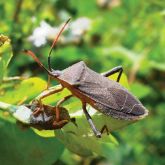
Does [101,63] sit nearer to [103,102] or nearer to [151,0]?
[151,0]

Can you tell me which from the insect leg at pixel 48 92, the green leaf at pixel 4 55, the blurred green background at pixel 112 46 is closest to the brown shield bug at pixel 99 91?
the insect leg at pixel 48 92

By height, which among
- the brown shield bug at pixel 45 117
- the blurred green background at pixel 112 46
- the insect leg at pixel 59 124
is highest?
the brown shield bug at pixel 45 117

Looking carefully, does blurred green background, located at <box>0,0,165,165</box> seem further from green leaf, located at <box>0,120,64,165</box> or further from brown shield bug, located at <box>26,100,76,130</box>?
brown shield bug, located at <box>26,100,76,130</box>

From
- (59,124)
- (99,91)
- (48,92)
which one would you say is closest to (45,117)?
(59,124)

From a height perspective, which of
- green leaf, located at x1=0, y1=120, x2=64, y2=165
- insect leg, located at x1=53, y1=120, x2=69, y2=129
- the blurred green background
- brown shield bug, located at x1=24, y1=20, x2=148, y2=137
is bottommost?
the blurred green background

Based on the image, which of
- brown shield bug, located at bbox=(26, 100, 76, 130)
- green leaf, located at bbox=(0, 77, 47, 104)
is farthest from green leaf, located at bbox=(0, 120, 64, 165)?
brown shield bug, located at bbox=(26, 100, 76, 130)

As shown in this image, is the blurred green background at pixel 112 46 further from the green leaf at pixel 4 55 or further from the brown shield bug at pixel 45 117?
the brown shield bug at pixel 45 117

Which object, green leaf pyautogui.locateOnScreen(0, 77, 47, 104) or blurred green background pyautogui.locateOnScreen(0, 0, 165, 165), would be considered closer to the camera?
green leaf pyautogui.locateOnScreen(0, 77, 47, 104)

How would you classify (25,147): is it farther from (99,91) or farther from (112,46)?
(112,46)
